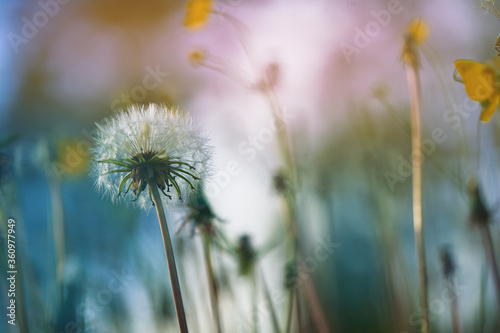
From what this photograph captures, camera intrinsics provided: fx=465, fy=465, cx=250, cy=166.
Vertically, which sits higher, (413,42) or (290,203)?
(413,42)

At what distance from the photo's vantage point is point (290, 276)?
0.57 metres

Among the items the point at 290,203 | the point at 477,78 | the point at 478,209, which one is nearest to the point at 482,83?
the point at 477,78

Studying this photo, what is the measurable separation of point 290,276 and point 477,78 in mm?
310

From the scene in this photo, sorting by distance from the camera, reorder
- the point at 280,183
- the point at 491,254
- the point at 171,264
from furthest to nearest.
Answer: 1. the point at 280,183
2. the point at 491,254
3. the point at 171,264

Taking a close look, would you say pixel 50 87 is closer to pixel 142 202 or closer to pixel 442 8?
pixel 142 202

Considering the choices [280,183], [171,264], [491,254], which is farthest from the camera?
[280,183]

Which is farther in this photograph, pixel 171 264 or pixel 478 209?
pixel 478 209

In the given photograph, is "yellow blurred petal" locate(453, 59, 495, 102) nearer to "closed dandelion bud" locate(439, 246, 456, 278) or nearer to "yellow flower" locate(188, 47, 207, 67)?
"closed dandelion bud" locate(439, 246, 456, 278)

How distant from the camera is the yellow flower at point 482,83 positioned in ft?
1.27

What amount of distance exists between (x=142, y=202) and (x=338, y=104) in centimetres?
48

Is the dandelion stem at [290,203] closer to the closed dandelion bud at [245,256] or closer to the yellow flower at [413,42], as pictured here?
the closed dandelion bud at [245,256]

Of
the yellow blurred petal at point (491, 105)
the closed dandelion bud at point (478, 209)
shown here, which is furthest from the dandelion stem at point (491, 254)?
the yellow blurred petal at point (491, 105)

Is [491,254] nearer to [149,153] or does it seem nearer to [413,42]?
[413,42]

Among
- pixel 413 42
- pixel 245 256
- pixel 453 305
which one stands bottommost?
pixel 453 305
